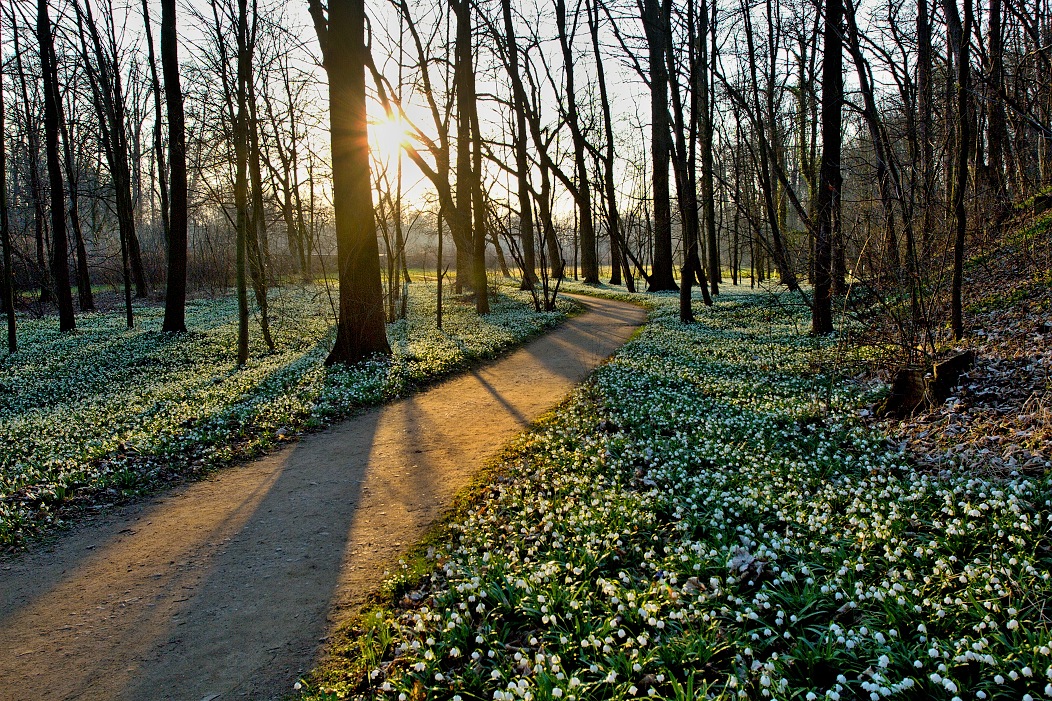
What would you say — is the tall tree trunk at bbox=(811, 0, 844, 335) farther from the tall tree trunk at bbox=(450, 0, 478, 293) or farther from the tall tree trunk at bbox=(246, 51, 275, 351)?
the tall tree trunk at bbox=(246, 51, 275, 351)

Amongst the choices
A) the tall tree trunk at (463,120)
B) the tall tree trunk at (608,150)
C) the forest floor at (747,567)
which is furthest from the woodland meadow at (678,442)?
the tall tree trunk at (608,150)

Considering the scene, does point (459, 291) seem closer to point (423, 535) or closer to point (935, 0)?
point (935, 0)

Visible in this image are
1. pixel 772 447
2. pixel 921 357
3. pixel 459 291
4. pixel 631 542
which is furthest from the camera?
pixel 459 291

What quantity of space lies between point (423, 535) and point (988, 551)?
4.70 m

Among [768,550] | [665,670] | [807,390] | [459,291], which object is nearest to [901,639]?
[768,550]

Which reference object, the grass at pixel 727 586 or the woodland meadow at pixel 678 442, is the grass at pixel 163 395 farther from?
the grass at pixel 727 586

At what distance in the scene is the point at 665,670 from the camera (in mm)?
3508

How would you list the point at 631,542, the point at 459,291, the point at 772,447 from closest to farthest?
the point at 631,542 < the point at 772,447 < the point at 459,291

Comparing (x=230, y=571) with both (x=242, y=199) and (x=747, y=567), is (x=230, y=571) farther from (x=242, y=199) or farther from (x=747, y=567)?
(x=242, y=199)

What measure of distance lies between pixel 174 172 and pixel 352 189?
31.5ft

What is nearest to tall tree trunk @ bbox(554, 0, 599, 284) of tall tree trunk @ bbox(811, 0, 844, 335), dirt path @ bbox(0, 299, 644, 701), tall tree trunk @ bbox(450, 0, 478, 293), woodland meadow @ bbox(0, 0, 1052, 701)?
tall tree trunk @ bbox(450, 0, 478, 293)

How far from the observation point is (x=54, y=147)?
2188cm

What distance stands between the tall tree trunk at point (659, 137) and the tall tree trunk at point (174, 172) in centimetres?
1559

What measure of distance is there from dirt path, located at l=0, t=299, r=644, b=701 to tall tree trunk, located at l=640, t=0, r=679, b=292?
1599 centimetres
